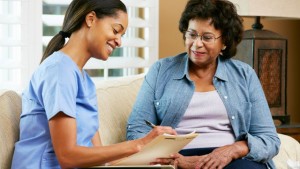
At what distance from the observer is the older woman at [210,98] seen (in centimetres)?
239

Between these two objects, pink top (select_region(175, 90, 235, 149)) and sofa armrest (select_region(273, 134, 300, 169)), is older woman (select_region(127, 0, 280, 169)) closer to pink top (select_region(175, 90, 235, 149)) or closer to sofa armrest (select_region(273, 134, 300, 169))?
pink top (select_region(175, 90, 235, 149))

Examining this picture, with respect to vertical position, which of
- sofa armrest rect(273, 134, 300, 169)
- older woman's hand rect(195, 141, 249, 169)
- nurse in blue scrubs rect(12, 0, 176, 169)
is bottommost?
sofa armrest rect(273, 134, 300, 169)

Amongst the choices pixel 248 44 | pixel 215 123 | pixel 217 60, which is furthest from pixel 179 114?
pixel 248 44

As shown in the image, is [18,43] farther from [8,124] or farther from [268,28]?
[268,28]

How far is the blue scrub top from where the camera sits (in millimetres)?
1688

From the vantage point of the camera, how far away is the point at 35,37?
2.96 meters

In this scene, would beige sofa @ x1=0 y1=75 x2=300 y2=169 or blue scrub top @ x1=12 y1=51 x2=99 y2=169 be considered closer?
blue scrub top @ x1=12 y1=51 x2=99 y2=169

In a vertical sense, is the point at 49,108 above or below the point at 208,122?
above

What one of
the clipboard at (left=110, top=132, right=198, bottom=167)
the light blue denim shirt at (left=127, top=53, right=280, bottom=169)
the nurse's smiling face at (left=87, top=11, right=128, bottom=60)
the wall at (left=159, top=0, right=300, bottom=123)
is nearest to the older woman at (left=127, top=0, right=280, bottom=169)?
the light blue denim shirt at (left=127, top=53, right=280, bottom=169)

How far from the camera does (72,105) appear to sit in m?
1.70

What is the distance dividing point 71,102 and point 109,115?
0.74m

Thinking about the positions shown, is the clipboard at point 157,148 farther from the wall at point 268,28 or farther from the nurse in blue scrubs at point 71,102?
the wall at point 268,28

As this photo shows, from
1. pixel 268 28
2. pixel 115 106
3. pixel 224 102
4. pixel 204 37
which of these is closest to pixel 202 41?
pixel 204 37

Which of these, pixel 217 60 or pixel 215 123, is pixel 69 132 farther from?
pixel 217 60
